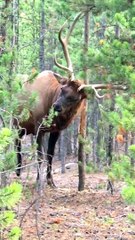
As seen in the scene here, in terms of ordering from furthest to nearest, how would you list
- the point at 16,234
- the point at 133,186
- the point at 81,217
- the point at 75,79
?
the point at 75,79, the point at 81,217, the point at 133,186, the point at 16,234

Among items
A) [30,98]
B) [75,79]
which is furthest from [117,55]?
[75,79]

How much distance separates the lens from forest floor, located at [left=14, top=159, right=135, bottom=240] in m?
6.39

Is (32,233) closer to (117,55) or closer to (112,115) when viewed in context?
(112,115)

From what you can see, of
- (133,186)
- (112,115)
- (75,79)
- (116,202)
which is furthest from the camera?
(75,79)

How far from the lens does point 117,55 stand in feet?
23.6

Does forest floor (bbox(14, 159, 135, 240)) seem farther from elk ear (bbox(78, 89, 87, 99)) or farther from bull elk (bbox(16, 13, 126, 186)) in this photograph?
elk ear (bbox(78, 89, 87, 99))

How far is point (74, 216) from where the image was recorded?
7500 mm

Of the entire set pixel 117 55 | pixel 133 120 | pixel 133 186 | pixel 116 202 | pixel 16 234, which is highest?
pixel 117 55

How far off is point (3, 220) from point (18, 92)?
8.35 feet

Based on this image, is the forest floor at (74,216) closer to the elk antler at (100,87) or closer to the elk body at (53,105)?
the elk body at (53,105)

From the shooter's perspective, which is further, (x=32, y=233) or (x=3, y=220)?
(x=32, y=233)

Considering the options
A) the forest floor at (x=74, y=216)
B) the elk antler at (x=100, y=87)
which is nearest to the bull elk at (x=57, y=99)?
the elk antler at (x=100, y=87)

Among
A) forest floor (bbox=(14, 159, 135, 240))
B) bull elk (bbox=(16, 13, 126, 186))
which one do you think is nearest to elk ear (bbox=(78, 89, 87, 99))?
bull elk (bbox=(16, 13, 126, 186))

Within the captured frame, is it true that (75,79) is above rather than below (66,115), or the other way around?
above
